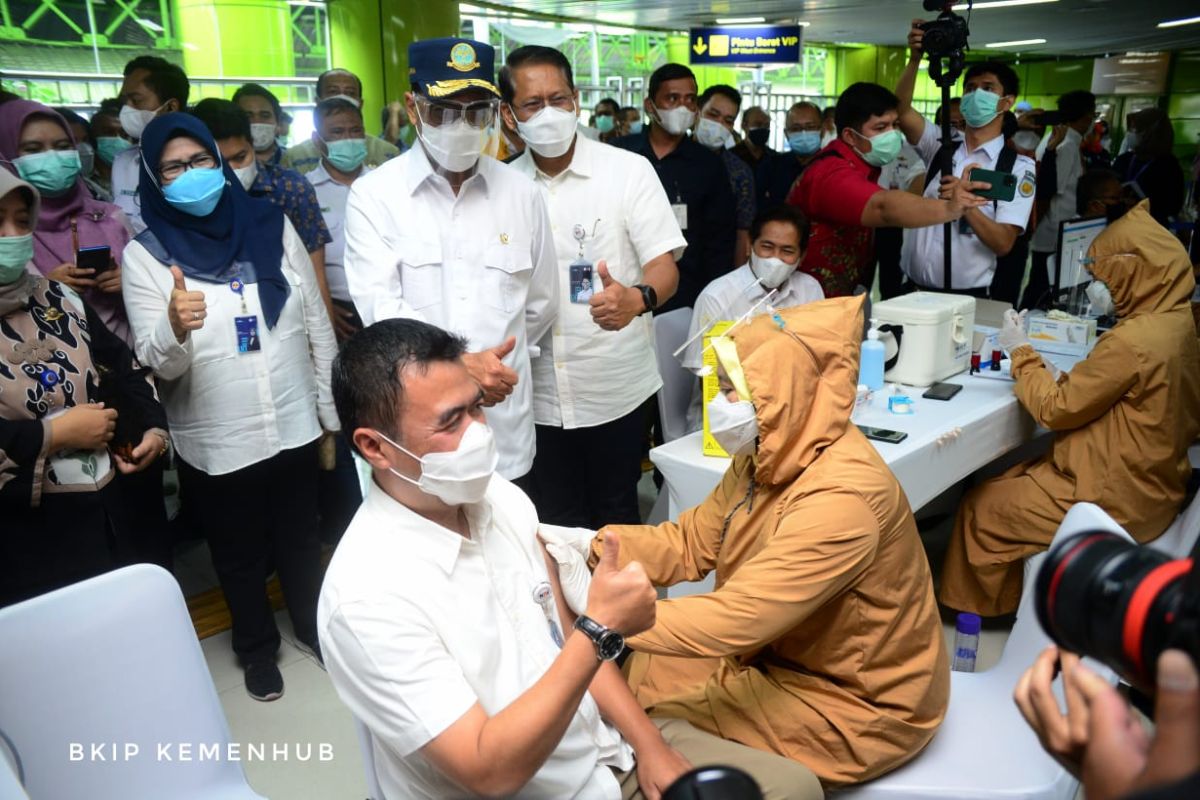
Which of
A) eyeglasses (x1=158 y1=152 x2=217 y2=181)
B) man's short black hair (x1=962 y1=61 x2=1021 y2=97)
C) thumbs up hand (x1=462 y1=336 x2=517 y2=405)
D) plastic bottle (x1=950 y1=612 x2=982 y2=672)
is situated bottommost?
plastic bottle (x1=950 y1=612 x2=982 y2=672)

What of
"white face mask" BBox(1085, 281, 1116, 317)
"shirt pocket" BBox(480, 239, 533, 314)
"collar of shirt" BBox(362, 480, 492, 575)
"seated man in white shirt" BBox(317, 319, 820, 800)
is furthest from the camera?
"white face mask" BBox(1085, 281, 1116, 317)

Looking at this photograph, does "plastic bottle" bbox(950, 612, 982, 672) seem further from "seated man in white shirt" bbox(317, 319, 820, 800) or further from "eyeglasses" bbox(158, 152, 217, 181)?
"eyeglasses" bbox(158, 152, 217, 181)

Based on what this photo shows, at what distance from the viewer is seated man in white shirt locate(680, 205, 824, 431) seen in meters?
3.04

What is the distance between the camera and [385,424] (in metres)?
1.38

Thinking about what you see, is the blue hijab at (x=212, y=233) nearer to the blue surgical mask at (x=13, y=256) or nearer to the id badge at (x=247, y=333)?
the id badge at (x=247, y=333)

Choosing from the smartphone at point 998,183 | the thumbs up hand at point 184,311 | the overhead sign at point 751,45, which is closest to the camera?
the thumbs up hand at point 184,311

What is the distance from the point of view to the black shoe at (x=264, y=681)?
256 centimetres

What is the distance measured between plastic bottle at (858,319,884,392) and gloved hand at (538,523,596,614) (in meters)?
1.62

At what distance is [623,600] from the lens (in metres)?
1.19

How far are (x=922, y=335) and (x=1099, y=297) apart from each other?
1039 mm

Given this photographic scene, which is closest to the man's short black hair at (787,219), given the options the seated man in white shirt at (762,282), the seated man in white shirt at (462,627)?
the seated man in white shirt at (762,282)

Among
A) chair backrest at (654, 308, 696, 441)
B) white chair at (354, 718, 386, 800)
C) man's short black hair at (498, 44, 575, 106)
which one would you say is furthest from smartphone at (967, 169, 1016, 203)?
white chair at (354, 718, 386, 800)

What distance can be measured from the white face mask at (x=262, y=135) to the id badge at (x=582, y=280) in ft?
5.75

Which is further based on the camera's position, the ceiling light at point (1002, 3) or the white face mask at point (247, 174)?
the ceiling light at point (1002, 3)
